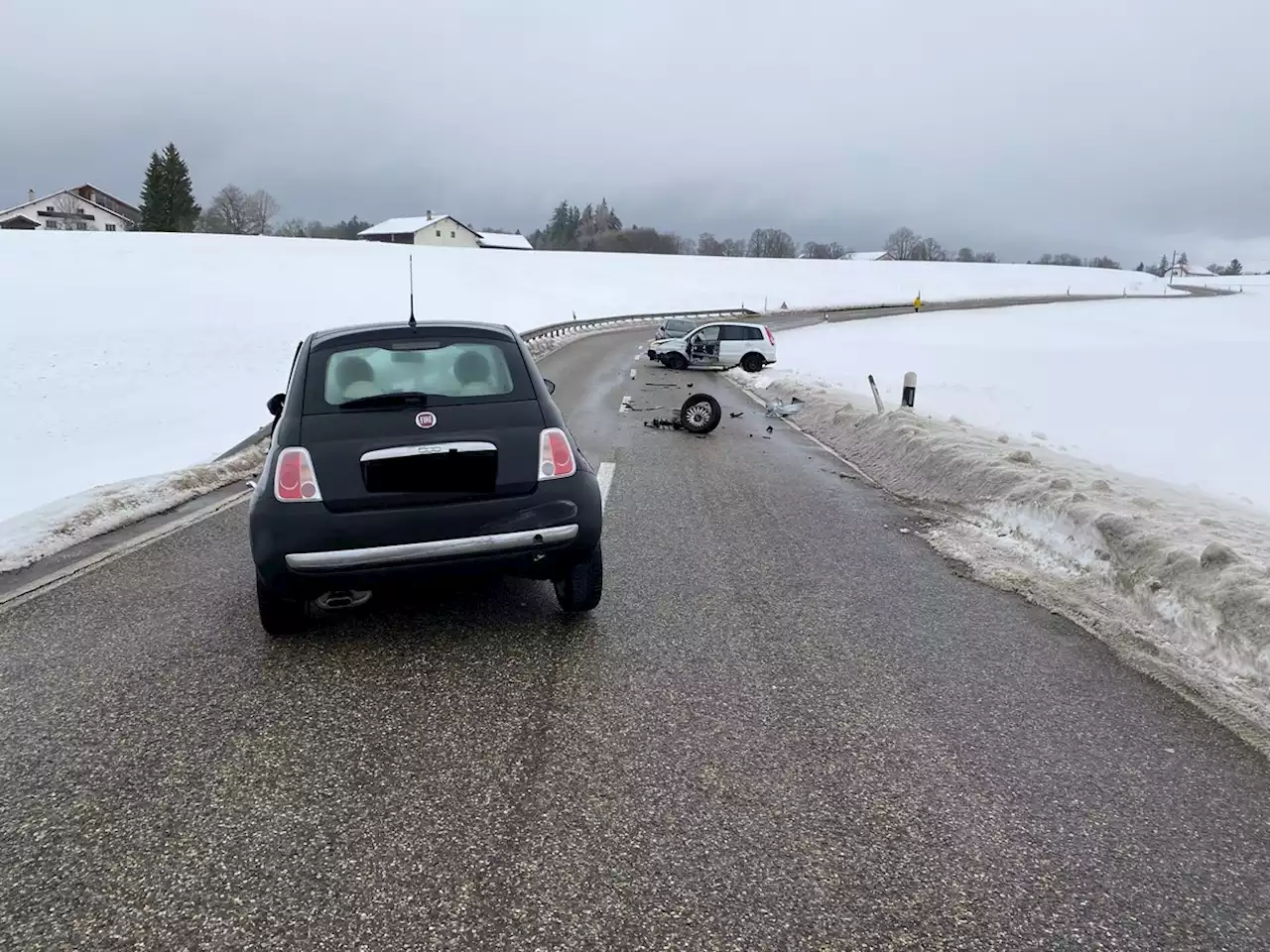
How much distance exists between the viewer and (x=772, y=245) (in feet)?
490

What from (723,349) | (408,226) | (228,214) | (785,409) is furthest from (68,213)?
(785,409)

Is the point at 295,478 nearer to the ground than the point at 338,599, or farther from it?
farther from it

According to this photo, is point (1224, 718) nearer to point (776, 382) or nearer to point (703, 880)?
point (703, 880)

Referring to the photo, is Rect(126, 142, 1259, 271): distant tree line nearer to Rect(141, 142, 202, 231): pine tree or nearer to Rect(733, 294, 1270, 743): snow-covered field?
Rect(141, 142, 202, 231): pine tree

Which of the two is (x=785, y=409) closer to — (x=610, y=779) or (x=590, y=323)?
(x=610, y=779)

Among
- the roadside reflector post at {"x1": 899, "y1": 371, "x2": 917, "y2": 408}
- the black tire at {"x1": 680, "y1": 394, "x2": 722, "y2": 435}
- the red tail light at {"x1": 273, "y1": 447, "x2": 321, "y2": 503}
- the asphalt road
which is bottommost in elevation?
the asphalt road

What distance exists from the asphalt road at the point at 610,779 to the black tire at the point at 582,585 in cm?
14

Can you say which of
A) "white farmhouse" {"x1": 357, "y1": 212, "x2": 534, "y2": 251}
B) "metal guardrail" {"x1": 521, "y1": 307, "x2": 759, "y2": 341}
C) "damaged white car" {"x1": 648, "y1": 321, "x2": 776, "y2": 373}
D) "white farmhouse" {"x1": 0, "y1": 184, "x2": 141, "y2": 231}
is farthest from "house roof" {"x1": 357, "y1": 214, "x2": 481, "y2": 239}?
"damaged white car" {"x1": 648, "y1": 321, "x2": 776, "y2": 373}

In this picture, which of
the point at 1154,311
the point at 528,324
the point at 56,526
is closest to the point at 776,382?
the point at 56,526

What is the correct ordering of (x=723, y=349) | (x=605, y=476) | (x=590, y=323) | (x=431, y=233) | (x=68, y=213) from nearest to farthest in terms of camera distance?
(x=605, y=476) < (x=723, y=349) < (x=590, y=323) < (x=68, y=213) < (x=431, y=233)

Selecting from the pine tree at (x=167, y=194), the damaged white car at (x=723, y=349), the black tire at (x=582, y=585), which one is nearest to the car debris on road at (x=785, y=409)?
the damaged white car at (x=723, y=349)

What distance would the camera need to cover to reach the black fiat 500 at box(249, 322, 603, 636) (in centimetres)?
401

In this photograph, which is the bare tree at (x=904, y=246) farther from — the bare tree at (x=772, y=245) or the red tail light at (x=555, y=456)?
the red tail light at (x=555, y=456)

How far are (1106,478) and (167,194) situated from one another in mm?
87417
